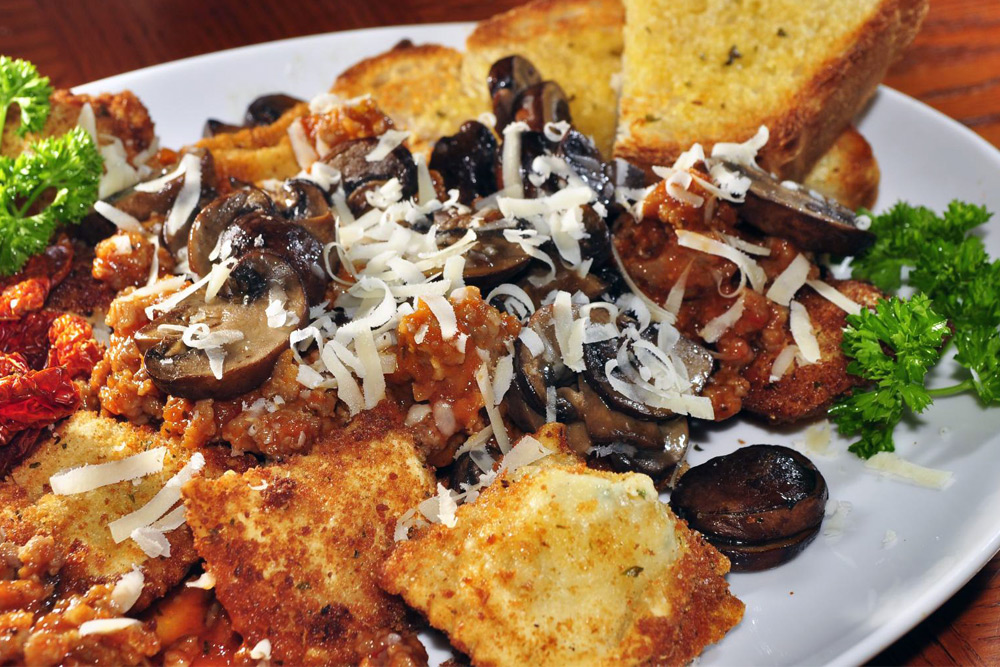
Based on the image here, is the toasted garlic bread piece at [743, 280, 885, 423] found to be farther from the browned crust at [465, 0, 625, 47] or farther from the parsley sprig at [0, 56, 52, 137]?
the parsley sprig at [0, 56, 52, 137]

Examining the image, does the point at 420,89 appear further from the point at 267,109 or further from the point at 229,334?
the point at 229,334

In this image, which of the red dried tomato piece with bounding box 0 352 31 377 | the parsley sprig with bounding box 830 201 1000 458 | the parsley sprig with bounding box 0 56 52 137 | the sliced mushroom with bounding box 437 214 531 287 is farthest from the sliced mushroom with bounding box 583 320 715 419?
the parsley sprig with bounding box 0 56 52 137

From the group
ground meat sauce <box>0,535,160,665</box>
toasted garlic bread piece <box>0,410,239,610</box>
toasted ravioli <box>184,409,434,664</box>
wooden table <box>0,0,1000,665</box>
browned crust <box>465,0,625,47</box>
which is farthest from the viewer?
wooden table <box>0,0,1000,665</box>

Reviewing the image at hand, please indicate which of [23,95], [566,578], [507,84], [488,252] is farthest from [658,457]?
[23,95]

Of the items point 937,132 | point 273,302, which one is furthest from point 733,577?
point 937,132

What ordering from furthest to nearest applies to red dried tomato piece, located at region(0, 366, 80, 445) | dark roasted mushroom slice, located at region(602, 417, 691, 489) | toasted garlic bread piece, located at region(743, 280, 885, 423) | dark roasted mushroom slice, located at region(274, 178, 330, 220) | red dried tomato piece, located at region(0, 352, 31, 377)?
dark roasted mushroom slice, located at region(274, 178, 330, 220) < toasted garlic bread piece, located at region(743, 280, 885, 423) < red dried tomato piece, located at region(0, 352, 31, 377) < dark roasted mushroom slice, located at region(602, 417, 691, 489) < red dried tomato piece, located at region(0, 366, 80, 445)

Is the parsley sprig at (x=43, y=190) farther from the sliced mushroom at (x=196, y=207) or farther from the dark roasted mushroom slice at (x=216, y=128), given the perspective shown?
the dark roasted mushroom slice at (x=216, y=128)

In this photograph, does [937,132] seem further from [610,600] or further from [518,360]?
[610,600]
